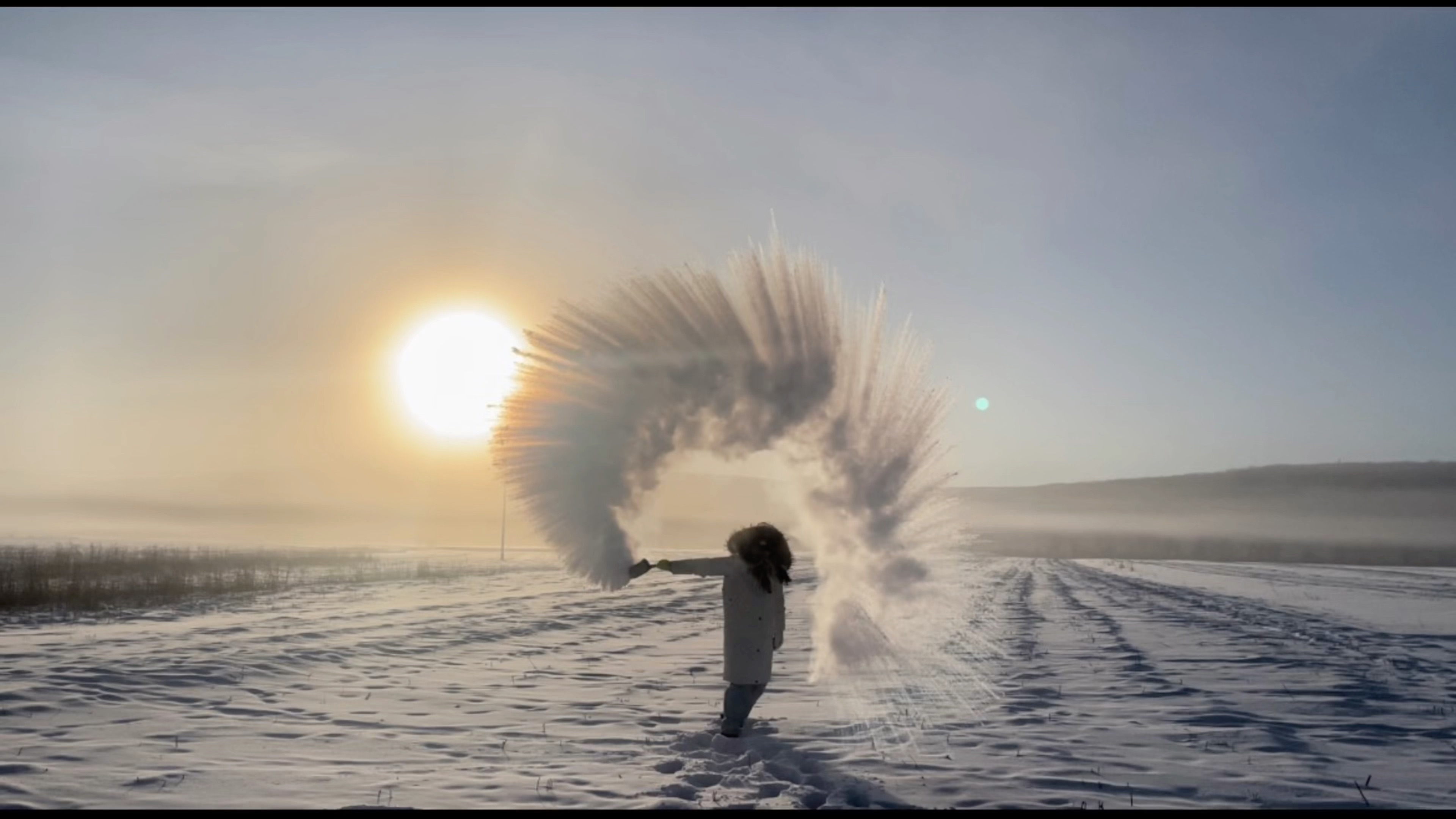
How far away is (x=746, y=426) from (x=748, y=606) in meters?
1.87

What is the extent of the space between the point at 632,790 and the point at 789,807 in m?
1.06

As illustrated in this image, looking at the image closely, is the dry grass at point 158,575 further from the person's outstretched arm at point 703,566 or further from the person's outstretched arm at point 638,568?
the person's outstretched arm at point 703,566

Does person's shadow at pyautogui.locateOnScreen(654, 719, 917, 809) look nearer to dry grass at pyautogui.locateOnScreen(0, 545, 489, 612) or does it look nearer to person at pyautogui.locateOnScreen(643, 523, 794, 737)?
person at pyautogui.locateOnScreen(643, 523, 794, 737)

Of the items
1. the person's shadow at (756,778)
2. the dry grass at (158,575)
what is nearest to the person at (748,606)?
the person's shadow at (756,778)

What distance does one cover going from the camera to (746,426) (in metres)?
9.12

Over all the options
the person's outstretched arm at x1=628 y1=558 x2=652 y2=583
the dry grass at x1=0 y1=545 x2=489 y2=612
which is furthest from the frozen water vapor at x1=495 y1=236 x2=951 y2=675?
the dry grass at x1=0 y1=545 x2=489 y2=612

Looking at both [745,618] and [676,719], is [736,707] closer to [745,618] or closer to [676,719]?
[745,618]

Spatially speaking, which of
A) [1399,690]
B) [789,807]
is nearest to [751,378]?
[789,807]

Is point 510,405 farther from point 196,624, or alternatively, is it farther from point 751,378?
point 196,624

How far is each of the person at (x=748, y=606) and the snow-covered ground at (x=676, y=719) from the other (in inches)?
14.2

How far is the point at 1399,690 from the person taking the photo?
9.81 meters

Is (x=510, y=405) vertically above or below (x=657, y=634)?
above

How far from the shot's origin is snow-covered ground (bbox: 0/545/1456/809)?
6074mm

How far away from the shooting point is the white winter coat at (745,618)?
7.80m
